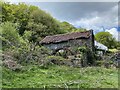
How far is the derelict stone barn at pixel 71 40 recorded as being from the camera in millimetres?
19222

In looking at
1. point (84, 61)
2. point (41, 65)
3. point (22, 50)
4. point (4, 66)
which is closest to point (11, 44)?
point (22, 50)

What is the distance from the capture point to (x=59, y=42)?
68.0 feet

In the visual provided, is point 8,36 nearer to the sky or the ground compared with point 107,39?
nearer to the ground

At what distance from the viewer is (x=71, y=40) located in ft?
65.0

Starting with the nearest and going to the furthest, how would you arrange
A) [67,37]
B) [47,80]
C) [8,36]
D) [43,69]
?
[47,80] < [43,69] < [8,36] < [67,37]

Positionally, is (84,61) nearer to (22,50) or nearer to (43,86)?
(22,50)

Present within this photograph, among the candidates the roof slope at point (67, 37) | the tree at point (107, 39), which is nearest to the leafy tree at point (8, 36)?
the roof slope at point (67, 37)

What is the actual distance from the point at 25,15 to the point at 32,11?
4.23 feet

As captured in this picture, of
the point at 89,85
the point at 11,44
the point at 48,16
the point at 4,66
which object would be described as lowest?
the point at 89,85

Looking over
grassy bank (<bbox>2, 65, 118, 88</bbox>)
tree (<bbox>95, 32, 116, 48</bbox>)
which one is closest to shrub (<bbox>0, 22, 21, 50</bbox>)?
grassy bank (<bbox>2, 65, 118, 88</bbox>)

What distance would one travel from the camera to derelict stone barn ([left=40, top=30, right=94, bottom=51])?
19.2 metres

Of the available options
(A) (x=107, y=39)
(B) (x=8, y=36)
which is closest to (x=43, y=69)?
(B) (x=8, y=36)

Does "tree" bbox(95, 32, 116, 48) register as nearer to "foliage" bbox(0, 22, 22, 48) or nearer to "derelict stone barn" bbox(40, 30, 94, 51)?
"derelict stone barn" bbox(40, 30, 94, 51)

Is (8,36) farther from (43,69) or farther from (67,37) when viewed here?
(67,37)
